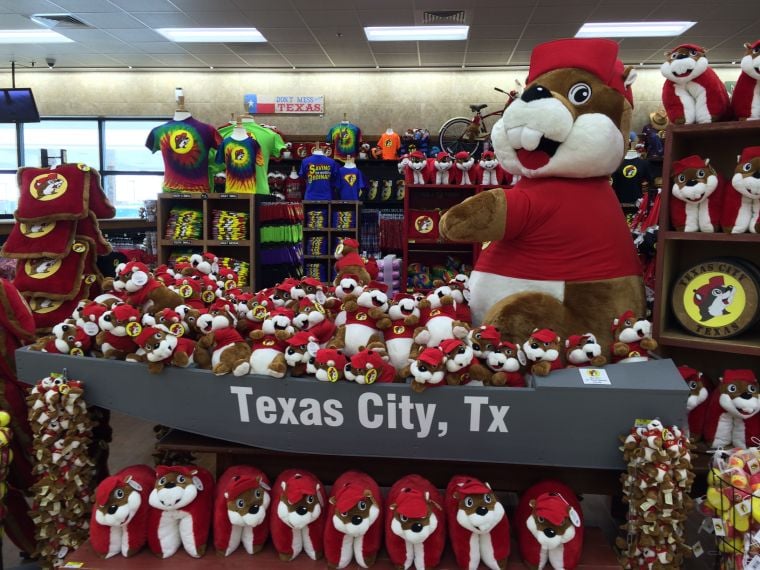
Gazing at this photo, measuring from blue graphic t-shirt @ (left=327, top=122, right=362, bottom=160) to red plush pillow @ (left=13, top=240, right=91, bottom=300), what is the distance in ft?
19.3

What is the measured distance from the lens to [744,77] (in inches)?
72.4

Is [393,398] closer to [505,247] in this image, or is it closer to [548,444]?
[548,444]

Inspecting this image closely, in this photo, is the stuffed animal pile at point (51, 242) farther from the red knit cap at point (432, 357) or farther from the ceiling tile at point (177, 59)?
the ceiling tile at point (177, 59)

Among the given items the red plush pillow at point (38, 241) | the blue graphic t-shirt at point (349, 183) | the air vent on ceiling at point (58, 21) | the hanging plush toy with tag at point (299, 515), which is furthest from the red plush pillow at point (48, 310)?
the air vent on ceiling at point (58, 21)

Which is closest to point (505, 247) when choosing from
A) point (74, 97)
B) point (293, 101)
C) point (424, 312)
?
point (424, 312)

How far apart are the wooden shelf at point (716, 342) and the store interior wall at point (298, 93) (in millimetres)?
7634

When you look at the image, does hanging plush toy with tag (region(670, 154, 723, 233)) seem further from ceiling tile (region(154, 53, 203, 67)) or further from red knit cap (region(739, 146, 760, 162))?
ceiling tile (region(154, 53, 203, 67))

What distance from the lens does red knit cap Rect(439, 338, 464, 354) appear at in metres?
1.64

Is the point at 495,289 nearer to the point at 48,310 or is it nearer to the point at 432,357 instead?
the point at 432,357

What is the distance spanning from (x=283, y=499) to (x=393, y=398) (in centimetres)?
42

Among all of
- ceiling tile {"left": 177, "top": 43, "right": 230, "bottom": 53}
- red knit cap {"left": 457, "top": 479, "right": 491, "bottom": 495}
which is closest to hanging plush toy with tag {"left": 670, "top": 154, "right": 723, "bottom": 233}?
red knit cap {"left": 457, "top": 479, "right": 491, "bottom": 495}

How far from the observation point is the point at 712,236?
185cm

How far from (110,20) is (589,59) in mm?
6481

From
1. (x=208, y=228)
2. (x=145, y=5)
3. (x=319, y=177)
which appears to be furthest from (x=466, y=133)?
(x=208, y=228)
